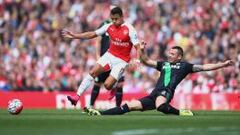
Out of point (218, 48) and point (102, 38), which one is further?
point (218, 48)

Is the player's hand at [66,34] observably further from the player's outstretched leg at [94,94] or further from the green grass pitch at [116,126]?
the green grass pitch at [116,126]

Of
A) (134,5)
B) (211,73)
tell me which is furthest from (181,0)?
(211,73)

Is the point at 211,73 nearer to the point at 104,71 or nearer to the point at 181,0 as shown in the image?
the point at 181,0

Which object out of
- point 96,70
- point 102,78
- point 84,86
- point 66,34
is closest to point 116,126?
point 66,34

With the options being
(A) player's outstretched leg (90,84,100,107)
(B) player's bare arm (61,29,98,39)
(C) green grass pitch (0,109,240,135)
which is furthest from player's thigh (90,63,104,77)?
(C) green grass pitch (0,109,240,135)

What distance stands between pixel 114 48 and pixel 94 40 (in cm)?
1060

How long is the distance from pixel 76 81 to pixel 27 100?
7.28ft

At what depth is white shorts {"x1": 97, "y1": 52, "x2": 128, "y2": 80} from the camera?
60.4 feet

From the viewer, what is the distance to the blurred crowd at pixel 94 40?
2711 centimetres

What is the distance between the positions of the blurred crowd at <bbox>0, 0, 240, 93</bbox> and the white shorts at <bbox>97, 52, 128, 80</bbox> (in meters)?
8.11

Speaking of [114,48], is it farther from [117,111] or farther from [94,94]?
[117,111]

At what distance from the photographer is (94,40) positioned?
29.1 metres

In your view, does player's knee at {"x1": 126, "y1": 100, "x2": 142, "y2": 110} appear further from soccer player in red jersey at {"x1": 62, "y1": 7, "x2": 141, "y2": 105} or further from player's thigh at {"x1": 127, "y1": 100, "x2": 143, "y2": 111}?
soccer player in red jersey at {"x1": 62, "y1": 7, "x2": 141, "y2": 105}

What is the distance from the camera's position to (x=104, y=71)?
1872 cm
